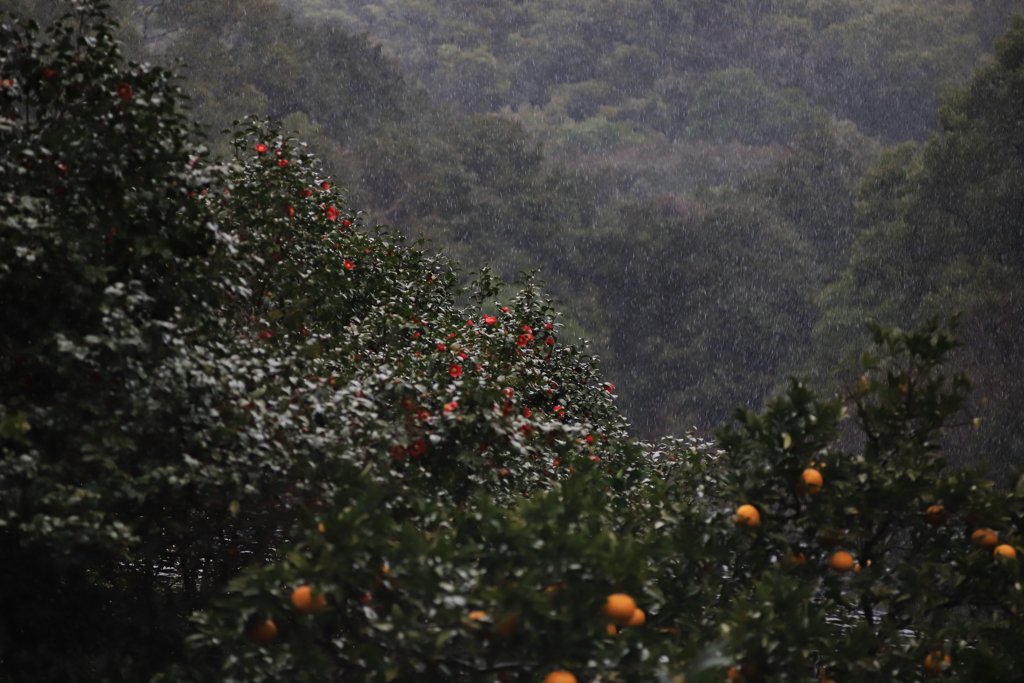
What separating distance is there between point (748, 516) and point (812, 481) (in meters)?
0.19

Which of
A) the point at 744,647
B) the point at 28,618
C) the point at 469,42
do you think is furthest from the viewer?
the point at 469,42

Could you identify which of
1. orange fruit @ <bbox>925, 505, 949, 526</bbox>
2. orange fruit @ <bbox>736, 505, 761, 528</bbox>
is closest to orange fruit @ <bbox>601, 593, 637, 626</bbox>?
orange fruit @ <bbox>736, 505, 761, 528</bbox>

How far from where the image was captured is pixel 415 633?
2096 millimetres

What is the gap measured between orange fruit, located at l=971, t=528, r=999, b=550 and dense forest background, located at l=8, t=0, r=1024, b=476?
A: 9.87 meters

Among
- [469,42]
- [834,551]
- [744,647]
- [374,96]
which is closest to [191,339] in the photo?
[744,647]

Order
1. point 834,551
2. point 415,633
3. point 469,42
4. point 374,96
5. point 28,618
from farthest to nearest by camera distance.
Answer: point 469,42 → point 374,96 → point 28,618 → point 834,551 → point 415,633

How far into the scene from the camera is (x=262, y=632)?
224 cm

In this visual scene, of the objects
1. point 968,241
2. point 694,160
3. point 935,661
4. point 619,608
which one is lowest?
point 619,608

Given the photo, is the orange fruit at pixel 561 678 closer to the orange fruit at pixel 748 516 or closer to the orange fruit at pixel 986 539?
the orange fruit at pixel 748 516

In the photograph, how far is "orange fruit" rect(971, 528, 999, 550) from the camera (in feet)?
8.69

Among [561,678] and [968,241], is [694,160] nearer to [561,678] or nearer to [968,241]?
[968,241]

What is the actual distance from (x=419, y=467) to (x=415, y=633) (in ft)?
2.34

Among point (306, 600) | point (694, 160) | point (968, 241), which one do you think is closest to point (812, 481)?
point (306, 600)

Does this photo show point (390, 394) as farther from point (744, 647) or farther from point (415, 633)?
point (744, 647)
